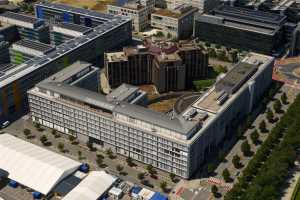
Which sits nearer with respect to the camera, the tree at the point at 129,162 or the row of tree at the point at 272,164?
the row of tree at the point at 272,164

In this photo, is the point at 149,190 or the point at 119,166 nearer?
the point at 149,190

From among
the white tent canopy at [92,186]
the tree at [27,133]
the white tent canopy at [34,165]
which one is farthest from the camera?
the tree at [27,133]

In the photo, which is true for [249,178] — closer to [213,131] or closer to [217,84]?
[213,131]

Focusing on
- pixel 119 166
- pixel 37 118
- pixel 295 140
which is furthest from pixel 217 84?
pixel 37 118

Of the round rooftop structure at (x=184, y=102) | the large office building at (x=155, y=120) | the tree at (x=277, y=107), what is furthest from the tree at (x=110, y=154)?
the tree at (x=277, y=107)

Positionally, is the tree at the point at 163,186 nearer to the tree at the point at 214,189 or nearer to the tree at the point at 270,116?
the tree at the point at 214,189

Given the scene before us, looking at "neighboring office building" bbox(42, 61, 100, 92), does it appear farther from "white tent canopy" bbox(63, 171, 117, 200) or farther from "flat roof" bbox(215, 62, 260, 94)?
"flat roof" bbox(215, 62, 260, 94)

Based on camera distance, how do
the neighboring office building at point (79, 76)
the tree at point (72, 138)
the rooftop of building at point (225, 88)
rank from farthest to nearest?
the neighboring office building at point (79, 76)
the tree at point (72, 138)
the rooftop of building at point (225, 88)

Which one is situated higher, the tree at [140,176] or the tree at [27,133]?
the tree at [27,133]
